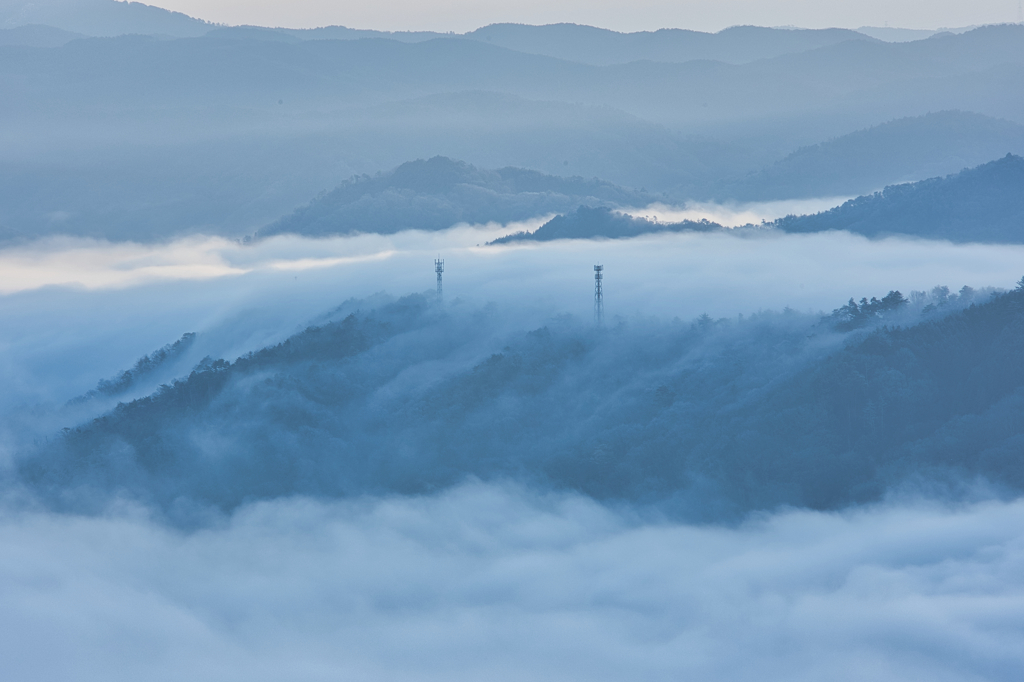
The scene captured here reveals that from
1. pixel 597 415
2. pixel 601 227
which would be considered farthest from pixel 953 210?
pixel 597 415

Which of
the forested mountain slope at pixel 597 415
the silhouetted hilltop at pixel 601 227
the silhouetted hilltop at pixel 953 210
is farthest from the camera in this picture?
the silhouetted hilltop at pixel 601 227

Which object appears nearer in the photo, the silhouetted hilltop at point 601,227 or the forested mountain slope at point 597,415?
the forested mountain slope at point 597,415

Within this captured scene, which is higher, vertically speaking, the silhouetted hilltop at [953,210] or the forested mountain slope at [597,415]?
the silhouetted hilltop at [953,210]

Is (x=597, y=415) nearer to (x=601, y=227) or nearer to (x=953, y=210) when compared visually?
(x=601, y=227)

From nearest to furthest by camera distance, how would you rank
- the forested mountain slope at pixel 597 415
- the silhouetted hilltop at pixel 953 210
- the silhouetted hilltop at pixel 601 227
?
the forested mountain slope at pixel 597 415, the silhouetted hilltop at pixel 953 210, the silhouetted hilltop at pixel 601 227

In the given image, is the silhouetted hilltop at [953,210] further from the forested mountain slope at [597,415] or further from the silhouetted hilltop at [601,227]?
the forested mountain slope at [597,415]

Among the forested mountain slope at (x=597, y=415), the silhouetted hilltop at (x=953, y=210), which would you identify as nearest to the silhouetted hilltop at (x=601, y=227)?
the silhouetted hilltop at (x=953, y=210)

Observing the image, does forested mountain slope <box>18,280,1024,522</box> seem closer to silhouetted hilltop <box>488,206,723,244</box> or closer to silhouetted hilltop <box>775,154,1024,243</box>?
silhouetted hilltop <box>775,154,1024,243</box>
